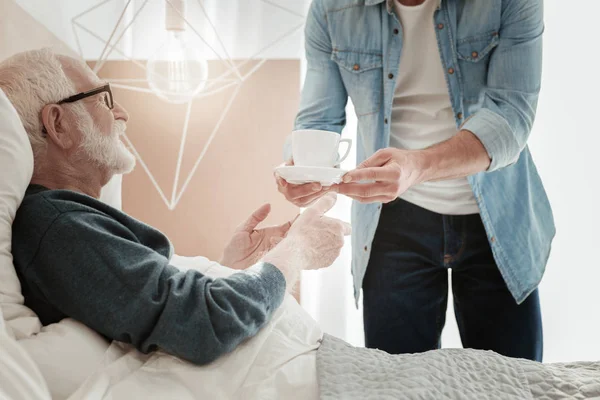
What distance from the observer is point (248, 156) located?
7.64 feet

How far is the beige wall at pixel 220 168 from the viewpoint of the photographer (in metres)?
2.31

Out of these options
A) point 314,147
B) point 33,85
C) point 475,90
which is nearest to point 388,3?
point 475,90

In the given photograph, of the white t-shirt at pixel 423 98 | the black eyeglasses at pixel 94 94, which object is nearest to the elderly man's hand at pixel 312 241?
the white t-shirt at pixel 423 98

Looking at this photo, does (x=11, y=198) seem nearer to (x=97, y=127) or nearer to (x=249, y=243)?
(x=97, y=127)

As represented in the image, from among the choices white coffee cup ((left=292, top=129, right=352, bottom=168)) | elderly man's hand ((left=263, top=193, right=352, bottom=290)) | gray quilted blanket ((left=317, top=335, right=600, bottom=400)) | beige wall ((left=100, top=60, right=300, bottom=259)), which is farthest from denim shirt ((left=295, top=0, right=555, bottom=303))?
beige wall ((left=100, top=60, right=300, bottom=259))

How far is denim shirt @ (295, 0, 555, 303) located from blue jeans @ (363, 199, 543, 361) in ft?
0.16

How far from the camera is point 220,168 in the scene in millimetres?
2322

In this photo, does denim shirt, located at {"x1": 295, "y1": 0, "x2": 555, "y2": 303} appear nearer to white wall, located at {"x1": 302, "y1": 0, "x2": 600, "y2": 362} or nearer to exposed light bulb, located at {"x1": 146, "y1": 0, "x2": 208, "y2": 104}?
exposed light bulb, located at {"x1": 146, "y1": 0, "x2": 208, "y2": 104}

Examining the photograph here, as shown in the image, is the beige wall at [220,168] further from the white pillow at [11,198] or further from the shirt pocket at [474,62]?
the white pillow at [11,198]

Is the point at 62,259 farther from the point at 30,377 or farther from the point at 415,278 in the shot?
the point at 415,278

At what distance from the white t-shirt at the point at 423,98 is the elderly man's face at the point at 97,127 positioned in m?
0.70

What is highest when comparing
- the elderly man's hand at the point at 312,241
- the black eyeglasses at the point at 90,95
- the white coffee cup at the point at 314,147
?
the black eyeglasses at the point at 90,95

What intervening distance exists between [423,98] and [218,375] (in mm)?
907

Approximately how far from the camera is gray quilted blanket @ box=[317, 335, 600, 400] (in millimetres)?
921
